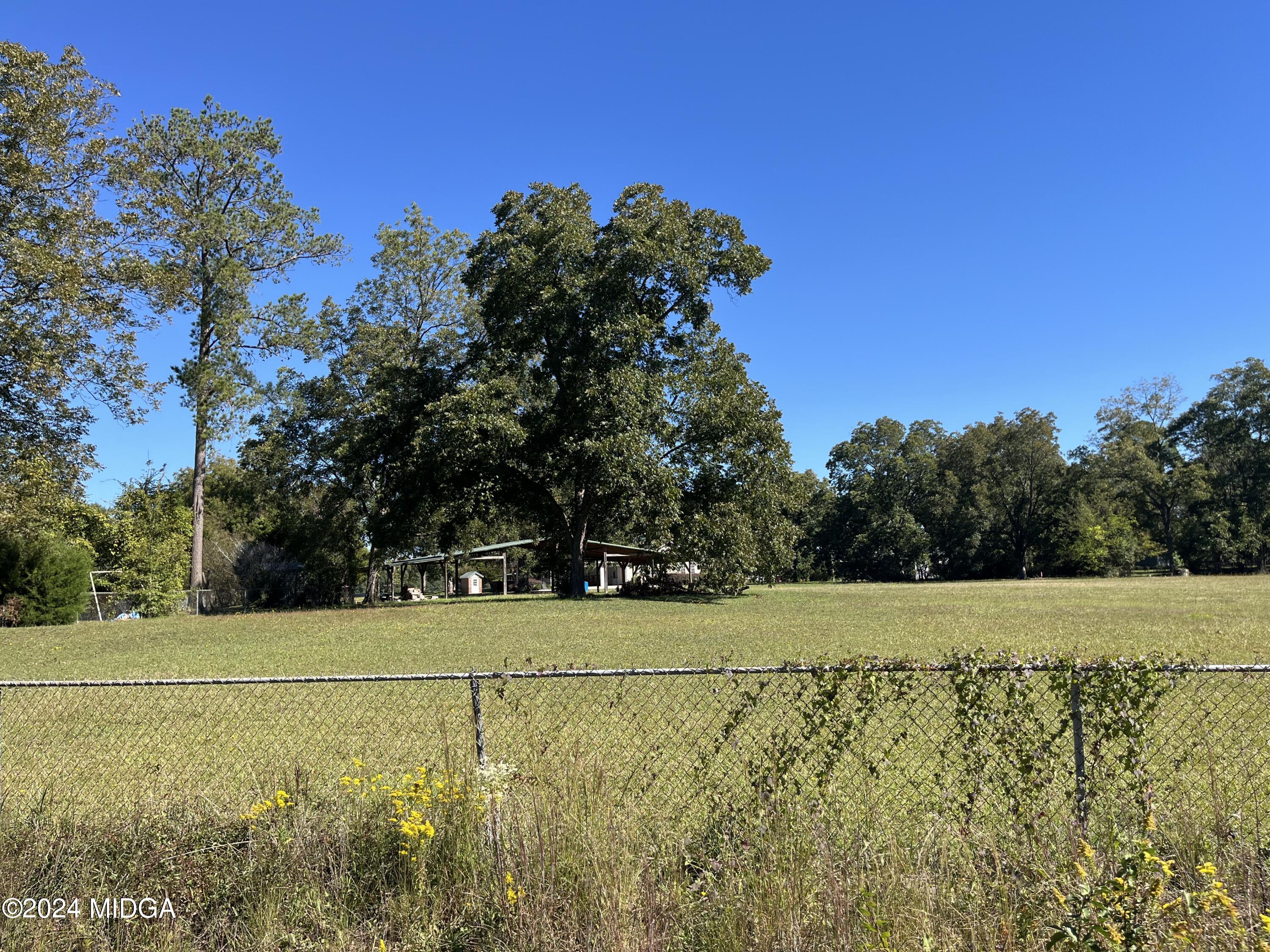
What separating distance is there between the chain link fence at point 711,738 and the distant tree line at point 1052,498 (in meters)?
63.5

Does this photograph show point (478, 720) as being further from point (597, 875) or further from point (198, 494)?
point (198, 494)

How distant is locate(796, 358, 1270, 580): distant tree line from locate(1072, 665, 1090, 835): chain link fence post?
68.9 m

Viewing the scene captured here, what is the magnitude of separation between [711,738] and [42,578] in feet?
85.5

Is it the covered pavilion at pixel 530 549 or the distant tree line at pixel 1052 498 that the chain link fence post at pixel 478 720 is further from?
the distant tree line at pixel 1052 498

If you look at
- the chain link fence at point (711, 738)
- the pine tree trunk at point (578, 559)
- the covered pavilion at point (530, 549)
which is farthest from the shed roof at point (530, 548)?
the chain link fence at point (711, 738)

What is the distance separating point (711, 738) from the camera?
6973 mm

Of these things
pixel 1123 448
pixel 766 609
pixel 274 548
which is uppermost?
pixel 1123 448

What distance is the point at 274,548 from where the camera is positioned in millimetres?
41719

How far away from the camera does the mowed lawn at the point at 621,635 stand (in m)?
13.0

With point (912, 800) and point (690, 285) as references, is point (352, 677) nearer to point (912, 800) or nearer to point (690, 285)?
point (912, 800)

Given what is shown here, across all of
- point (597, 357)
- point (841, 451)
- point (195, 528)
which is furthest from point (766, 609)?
point (841, 451)

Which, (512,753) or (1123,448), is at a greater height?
(1123,448)

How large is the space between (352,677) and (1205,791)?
5649 millimetres

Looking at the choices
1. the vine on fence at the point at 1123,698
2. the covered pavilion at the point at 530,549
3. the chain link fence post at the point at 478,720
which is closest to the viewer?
the vine on fence at the point at 1123,698
